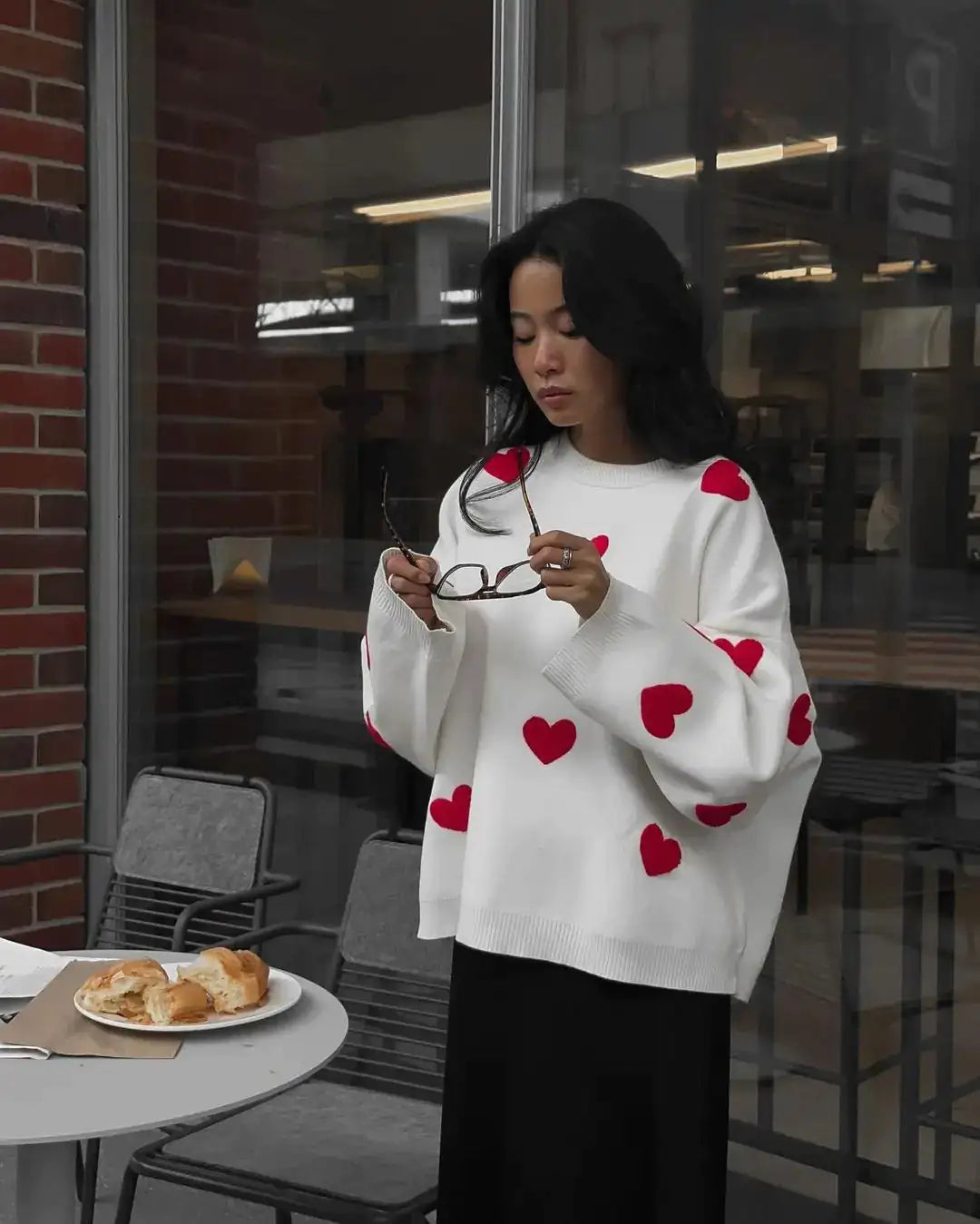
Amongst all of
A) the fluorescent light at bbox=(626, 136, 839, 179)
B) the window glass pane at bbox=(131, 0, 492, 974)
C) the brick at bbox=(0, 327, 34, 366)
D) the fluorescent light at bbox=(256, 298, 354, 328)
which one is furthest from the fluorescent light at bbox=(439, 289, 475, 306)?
the brick at bbox=(0, 327, 34, 366)

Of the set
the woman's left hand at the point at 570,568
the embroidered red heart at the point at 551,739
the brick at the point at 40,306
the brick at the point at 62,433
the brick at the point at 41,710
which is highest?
the brick at the point at 40,306

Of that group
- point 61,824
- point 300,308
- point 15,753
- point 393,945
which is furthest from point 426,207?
point 61,824

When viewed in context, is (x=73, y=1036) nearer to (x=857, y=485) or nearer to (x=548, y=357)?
(x=548, y=357)

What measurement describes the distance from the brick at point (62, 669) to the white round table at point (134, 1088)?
6.11 feet

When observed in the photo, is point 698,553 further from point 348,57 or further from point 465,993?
point 348,57

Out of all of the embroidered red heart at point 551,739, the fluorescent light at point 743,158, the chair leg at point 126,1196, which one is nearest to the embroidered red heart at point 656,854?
the embroidered red heart at point 551,739

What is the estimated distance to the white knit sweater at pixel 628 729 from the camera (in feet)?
5.05

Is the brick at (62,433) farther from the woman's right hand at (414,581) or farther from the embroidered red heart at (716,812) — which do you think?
the embroidered red heart at (716,812)

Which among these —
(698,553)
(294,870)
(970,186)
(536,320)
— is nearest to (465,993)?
(698,553)

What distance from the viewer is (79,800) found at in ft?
11.7

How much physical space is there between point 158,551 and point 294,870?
2.69 ft

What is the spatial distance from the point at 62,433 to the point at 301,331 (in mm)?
725

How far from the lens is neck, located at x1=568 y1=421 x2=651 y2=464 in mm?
1753

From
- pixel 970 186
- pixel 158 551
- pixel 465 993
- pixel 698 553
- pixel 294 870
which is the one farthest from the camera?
pixel 158 551
